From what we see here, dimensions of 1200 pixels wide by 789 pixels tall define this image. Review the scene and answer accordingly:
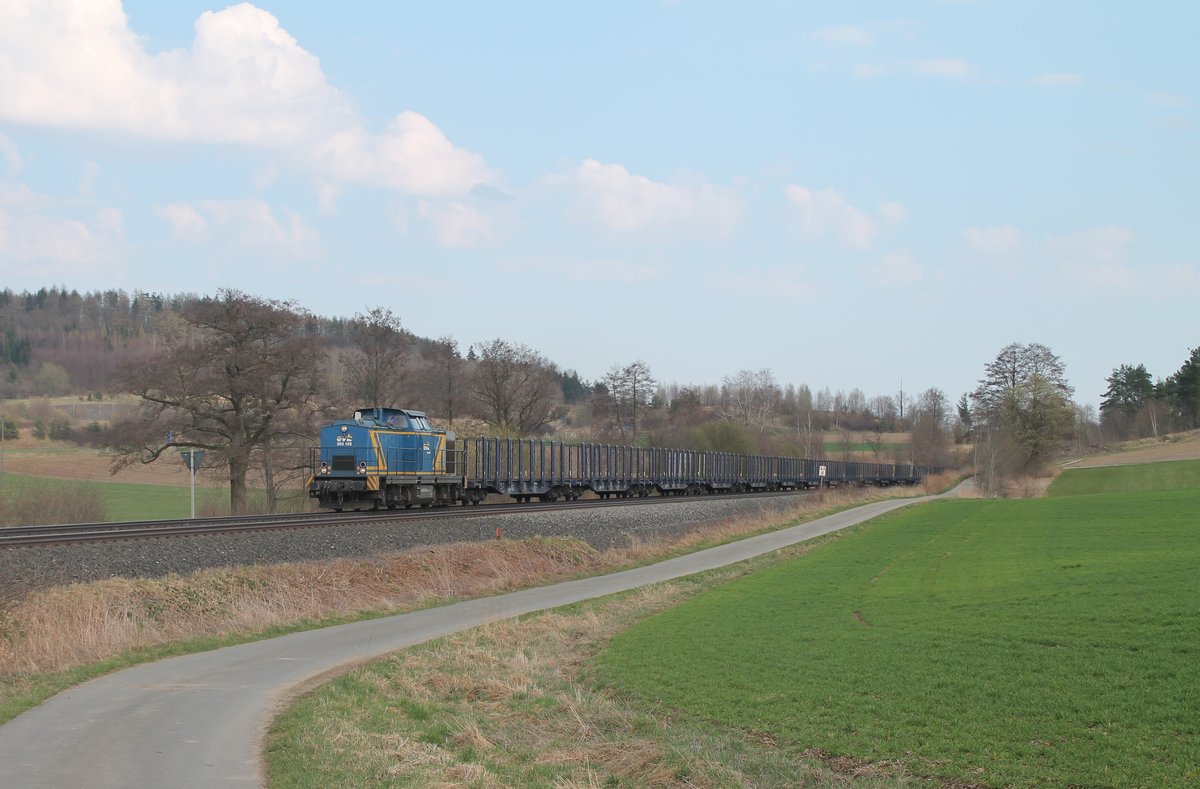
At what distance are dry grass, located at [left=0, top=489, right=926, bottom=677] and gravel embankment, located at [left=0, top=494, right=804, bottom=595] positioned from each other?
79cm

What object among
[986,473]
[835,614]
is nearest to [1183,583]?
[835,614]

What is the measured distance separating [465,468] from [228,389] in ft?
40.6

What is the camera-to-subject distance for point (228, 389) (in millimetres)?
47812

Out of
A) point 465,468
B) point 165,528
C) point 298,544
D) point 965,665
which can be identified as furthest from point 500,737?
point 465,468

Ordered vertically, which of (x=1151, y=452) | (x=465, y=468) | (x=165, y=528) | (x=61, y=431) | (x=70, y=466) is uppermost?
(x=61, y=431)

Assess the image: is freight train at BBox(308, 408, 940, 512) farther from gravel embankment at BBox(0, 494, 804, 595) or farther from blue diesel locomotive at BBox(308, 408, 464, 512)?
gravel embankment at BBox(0, 494, 804, 595)

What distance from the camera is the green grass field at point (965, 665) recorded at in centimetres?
915

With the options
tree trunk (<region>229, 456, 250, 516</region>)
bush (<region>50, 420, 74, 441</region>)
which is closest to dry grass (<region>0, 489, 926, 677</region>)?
tree trunk (<region>229, 456, 250, 516</region>)

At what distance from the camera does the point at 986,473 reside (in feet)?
295

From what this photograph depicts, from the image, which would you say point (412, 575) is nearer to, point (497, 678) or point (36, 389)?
point (497, 678)

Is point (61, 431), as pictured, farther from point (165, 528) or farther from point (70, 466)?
point (165, 528)

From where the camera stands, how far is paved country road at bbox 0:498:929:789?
345 inches

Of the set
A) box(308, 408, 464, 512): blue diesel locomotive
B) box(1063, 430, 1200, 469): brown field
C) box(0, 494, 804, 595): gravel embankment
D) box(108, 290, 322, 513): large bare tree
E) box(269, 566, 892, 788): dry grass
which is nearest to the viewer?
box(269, 566, 892, 788): dry grass

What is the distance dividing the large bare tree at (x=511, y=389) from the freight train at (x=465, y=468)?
16950mm
